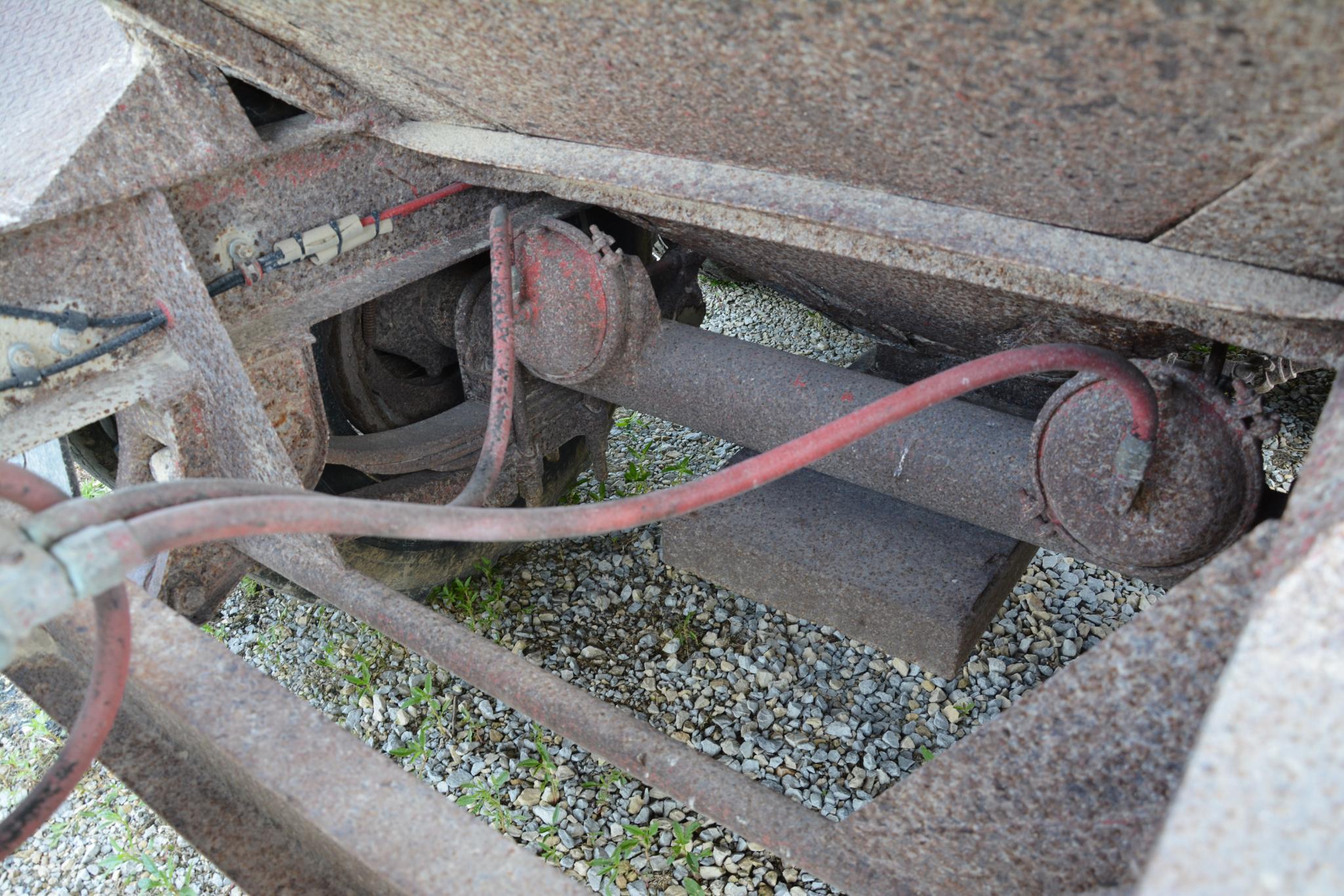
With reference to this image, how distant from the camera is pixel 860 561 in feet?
6.60

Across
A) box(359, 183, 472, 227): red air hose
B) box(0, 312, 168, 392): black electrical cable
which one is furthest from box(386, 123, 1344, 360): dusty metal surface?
box(0, 312, 168, 392): black electrical cable

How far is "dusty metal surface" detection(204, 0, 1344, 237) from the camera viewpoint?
2.83ft

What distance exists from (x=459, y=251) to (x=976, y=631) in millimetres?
1348

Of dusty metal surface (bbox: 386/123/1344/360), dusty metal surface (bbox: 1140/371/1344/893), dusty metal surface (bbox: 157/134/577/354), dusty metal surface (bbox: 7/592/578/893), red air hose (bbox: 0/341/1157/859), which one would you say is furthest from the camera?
dusty metal surface (bbox: 157/134/577/354)

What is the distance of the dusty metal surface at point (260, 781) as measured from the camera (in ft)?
3.43

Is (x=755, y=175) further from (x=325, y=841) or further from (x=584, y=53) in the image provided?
(x=325, y=841)

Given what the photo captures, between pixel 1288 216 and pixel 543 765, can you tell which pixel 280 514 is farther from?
pixel 543 765

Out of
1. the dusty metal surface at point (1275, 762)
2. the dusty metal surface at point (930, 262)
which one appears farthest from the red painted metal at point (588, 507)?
the dusty metal surface at point (1275, 762)

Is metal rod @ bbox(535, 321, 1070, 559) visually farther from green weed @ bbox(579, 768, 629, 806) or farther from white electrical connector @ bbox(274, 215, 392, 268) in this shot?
green weed @ bbox(579, 768, 629, 806)

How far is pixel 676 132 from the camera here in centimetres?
149

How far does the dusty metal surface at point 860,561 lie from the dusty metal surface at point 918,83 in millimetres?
858

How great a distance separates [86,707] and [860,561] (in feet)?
4.62

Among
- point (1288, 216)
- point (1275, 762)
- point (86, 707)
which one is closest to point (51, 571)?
point (86, 707)

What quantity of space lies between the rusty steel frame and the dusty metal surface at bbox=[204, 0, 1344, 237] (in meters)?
0.05
